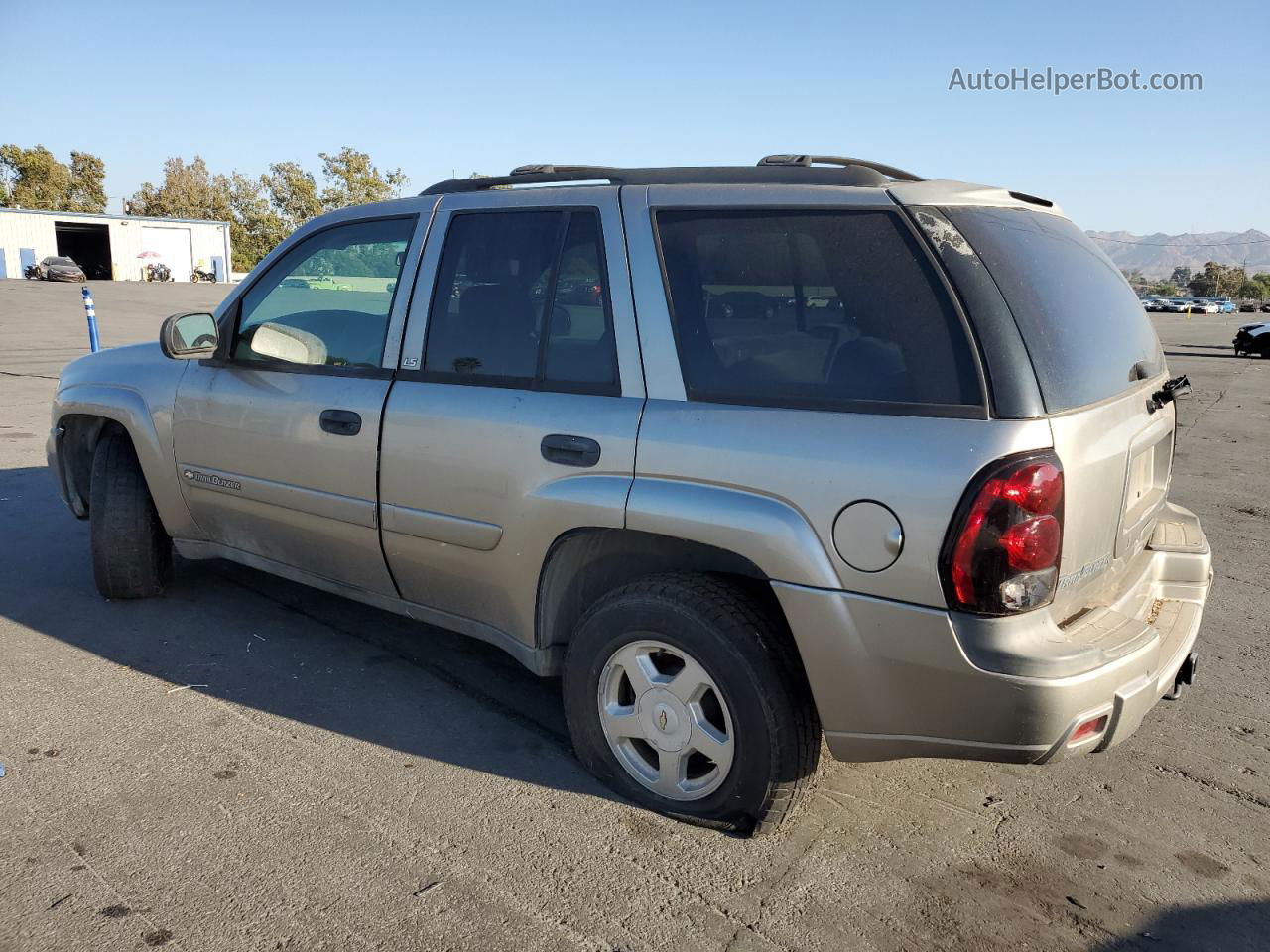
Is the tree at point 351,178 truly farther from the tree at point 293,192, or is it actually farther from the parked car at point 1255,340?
the parked car at point 1255,340

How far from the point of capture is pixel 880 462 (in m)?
2.48

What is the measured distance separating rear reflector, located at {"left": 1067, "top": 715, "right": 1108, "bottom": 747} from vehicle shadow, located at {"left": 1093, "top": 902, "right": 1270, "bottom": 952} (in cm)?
51

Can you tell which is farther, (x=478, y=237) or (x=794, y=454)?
(x=478, y=237)

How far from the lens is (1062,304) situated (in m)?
2.73

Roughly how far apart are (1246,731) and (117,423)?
5028mm

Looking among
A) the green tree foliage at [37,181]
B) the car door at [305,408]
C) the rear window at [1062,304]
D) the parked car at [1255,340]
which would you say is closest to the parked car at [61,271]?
the green tree foliage at [37,181]

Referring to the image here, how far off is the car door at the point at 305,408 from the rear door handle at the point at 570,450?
822 millimetres

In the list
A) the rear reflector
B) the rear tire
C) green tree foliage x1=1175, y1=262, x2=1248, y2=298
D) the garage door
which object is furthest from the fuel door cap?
green tree foliage x1=1175, y1=262, x2=1248, y2=298

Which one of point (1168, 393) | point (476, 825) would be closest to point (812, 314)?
point (1168, 393)

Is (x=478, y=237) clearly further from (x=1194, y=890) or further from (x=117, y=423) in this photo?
(x=1194, y=890)

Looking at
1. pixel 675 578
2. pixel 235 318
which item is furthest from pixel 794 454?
pixel 235 318

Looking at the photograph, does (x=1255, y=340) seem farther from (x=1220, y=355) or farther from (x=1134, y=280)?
(x=1134, y=280)

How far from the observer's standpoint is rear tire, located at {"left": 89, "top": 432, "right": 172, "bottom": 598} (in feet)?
15.3

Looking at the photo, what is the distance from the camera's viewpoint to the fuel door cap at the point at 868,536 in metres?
2.46
